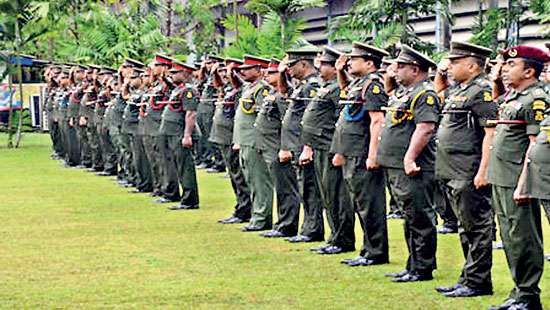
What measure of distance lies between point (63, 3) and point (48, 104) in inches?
204

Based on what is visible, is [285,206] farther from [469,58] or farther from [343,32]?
[343,32]

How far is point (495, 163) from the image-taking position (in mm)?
8016

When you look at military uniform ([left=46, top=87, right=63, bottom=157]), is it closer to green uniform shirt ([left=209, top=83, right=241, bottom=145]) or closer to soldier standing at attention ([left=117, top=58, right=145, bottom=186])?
soldier standing at attention ([left=117, top=58, right=145, bottom=186])

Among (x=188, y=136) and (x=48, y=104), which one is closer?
(x=188, y=136)

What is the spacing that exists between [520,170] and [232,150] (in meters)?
6.21

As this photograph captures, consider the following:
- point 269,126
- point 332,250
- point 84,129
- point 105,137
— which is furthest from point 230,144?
point 84,129

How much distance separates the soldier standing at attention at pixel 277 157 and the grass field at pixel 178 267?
1.14 feet

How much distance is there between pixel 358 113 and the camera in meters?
10.3

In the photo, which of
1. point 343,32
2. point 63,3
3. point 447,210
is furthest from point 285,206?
point 63,3

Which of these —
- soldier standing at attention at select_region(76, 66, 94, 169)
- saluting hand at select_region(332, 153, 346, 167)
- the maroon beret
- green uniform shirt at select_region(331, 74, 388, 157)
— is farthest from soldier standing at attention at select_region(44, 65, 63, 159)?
the maroon beret

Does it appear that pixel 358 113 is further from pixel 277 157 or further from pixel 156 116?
pixel 156 116

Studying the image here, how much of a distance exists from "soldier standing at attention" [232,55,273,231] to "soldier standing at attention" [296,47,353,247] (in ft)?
5.07

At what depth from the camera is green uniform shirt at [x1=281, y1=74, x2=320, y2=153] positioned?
37.8 ft

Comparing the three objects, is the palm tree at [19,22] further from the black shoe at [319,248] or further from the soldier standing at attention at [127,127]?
the black shoe at [319,248]
